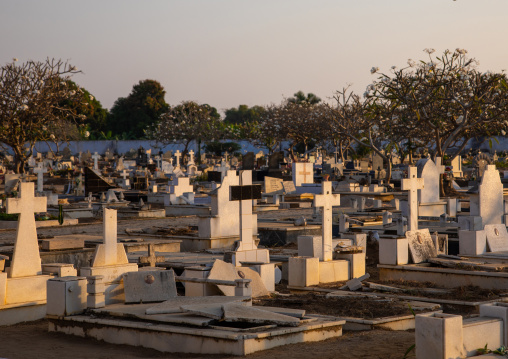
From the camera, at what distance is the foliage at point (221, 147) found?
70256 mm

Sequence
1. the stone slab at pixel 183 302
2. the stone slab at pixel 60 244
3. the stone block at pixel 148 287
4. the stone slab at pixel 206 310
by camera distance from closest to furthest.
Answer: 1. the stone slab at pixel 206 310
2. the stone slab at pixel 183 302
3. the stone block at pixel 148 287
4. the stone slab at pixel 60 244

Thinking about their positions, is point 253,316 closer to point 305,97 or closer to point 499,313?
point 499,313

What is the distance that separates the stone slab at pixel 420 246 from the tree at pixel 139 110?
3098 inches

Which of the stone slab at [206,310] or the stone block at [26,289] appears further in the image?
the stone block at [26,289]

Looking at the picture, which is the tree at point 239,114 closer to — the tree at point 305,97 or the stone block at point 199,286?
the tree at point 305,97

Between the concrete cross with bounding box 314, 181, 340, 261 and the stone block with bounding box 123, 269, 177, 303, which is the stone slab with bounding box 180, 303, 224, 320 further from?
the concrete cross with bounding box 314, 181, 340, 261

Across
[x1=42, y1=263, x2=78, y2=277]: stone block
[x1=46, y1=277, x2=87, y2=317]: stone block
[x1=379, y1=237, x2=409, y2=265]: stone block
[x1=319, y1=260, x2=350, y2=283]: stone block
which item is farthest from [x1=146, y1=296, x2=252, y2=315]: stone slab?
[x1=379, y1=237, x2=409, y2=265]: stone block

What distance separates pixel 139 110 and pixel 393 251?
81.5m

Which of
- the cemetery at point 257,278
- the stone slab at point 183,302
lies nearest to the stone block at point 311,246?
the cemetery at point 257,278

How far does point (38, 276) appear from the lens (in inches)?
413

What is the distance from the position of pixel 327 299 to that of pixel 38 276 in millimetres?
3732

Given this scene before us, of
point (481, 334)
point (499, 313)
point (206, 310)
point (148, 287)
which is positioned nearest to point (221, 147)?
point (148, 287)

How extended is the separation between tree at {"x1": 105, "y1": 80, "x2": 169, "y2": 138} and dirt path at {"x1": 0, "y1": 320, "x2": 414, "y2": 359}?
8251 centimetres

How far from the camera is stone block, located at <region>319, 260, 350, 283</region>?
12203 mm
